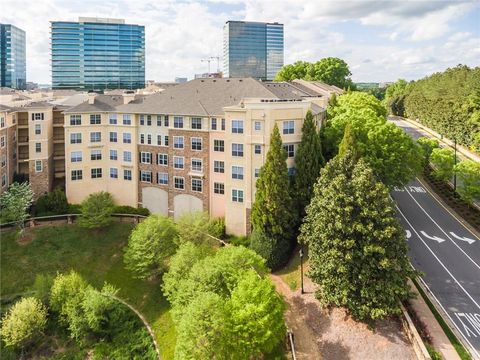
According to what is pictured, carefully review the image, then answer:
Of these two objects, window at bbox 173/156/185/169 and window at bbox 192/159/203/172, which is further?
window at bbox 173/156/185/169

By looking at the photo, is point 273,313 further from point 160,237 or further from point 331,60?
point 331,60

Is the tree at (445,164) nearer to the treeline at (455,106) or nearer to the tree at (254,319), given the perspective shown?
the treeline at (455,106)

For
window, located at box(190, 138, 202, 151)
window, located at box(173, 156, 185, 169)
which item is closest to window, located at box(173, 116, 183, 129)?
window, located at box(190, 138, 202, 151)

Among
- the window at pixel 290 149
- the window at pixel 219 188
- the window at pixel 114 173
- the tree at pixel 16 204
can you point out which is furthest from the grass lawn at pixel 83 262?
the window at pixel 290 149

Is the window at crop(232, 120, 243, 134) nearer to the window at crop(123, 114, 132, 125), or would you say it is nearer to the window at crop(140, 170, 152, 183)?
the window at crop(140, 170, 152, 183)

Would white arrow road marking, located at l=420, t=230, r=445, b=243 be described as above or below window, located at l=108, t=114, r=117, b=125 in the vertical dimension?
below

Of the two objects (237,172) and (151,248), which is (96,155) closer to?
(151,248)
